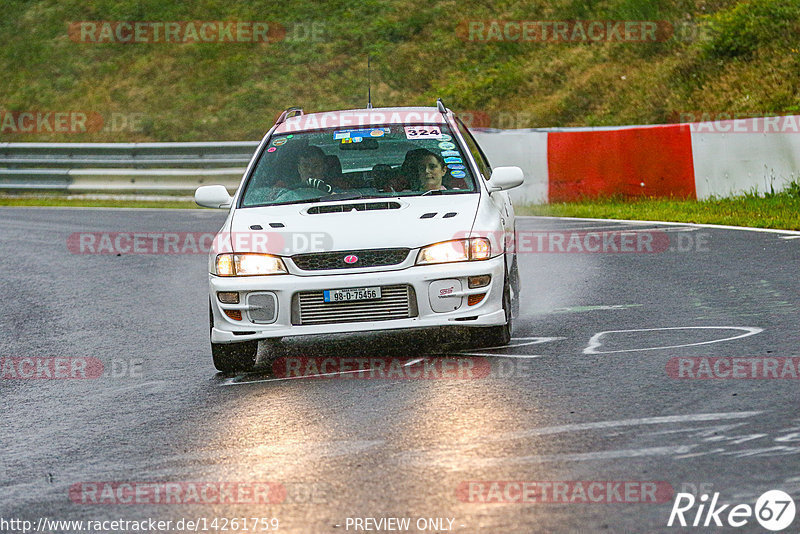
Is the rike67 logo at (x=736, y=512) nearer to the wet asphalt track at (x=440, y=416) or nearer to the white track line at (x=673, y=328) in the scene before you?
the wet asphalt track at (x=440, y=416)

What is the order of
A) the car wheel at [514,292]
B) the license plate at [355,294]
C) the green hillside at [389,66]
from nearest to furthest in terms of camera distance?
the license plate at [355,294] → the car wheel at [514,292] → the green hillside at [389,66]

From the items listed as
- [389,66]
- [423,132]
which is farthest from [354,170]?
[389,66]

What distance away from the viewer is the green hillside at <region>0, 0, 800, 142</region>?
25.1 metres

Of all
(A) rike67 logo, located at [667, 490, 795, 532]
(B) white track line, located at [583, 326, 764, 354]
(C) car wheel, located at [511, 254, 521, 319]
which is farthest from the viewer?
(C) car wheel, located at [511, 254, 521, 319]

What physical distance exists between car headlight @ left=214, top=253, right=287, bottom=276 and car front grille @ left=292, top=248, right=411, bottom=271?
0.15 m

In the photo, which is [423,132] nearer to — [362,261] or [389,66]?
[362,261]

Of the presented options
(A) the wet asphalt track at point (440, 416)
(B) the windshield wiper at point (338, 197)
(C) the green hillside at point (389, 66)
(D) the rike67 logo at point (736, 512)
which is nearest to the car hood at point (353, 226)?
(B) the windshield wiper at point (338, 197)

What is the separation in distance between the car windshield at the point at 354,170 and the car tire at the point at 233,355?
107 cm

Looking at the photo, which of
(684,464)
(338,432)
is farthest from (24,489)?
(684,464)

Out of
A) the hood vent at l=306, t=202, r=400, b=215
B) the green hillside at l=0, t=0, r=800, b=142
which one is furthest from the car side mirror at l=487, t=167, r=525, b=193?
the green hillside at l=0, t=0, r=800, b=142

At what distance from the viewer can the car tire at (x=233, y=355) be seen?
26.7 ft

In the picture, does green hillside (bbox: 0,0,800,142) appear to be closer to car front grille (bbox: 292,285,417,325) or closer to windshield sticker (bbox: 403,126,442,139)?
windshield sticker (bbox: 403,126,442,139)

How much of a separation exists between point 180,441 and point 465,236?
245 cm

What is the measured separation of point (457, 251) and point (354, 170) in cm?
180
